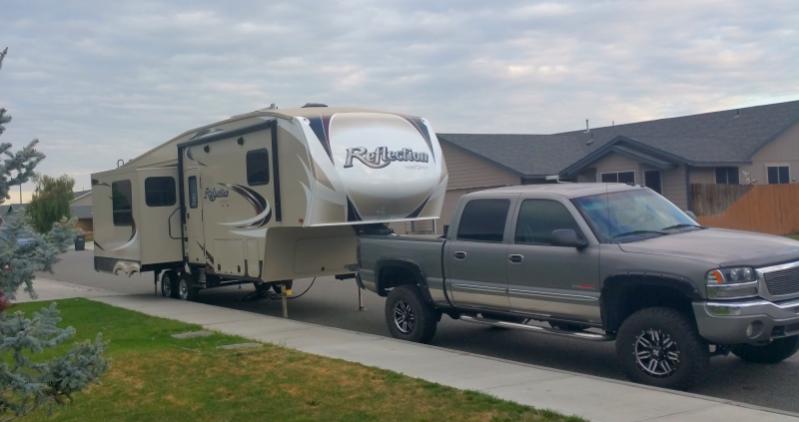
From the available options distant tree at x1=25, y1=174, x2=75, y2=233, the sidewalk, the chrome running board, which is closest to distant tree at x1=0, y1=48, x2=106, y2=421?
the sidewalk

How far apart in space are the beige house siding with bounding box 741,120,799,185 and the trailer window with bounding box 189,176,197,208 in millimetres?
21936

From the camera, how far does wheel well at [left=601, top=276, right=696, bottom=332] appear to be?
26.1ft

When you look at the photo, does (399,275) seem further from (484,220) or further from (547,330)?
(547,330)

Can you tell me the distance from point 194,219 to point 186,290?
5.94ft

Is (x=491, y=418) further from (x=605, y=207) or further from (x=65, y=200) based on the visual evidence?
(x=65, y=200)

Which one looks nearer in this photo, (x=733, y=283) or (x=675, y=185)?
(x=733, y=283)

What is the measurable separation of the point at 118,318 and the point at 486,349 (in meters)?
6.53

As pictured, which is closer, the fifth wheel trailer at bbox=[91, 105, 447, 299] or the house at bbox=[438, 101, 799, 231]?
the fifth wheel trailer at bbox=[91, 105, 447, 299]

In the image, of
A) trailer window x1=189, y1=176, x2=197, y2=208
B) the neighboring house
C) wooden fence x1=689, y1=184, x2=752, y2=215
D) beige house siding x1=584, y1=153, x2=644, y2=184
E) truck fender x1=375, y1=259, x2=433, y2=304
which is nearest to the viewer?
truck fender x1=375, y1=259, x2=433, y2=304

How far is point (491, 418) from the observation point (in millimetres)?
6668

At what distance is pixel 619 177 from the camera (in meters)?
30.3

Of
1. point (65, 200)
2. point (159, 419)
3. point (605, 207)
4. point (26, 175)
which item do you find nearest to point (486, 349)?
point (605, 207)

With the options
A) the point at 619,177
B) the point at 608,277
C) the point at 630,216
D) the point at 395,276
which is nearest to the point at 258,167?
the point at 395,276

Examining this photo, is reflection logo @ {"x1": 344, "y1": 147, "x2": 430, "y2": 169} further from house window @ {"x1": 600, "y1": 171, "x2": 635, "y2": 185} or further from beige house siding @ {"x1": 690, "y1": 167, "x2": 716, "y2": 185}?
beige house siding @ {"x1": 690, "y1": 167, "x2": 716, "y2": 185}
